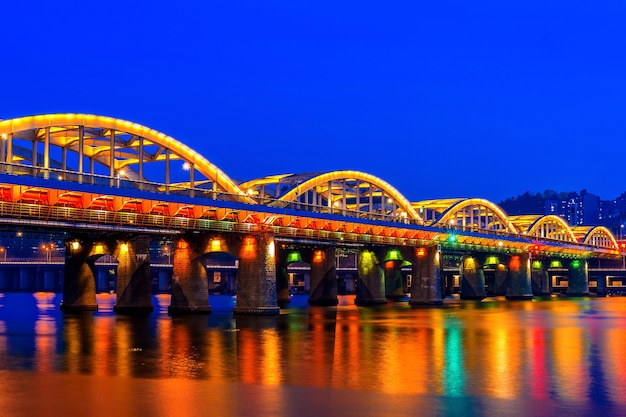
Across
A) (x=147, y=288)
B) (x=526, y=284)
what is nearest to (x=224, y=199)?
(x=147, y=288)

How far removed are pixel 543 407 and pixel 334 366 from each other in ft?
39.1

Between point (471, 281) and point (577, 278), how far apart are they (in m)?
55.0

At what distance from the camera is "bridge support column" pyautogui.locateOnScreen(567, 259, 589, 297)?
184 metres

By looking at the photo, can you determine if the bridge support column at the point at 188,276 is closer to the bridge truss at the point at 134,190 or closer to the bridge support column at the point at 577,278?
the bridge truss at the point at 134,190

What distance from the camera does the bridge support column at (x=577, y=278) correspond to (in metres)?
184

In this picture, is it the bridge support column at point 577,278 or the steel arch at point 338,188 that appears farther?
the bridge support column at point 577,278

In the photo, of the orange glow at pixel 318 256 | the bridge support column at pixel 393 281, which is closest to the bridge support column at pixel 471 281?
the bridge support column at pixel 393 281

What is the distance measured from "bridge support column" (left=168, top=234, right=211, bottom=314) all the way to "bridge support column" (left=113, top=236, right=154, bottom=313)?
3.12 m

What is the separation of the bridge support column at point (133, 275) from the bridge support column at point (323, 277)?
110 ft

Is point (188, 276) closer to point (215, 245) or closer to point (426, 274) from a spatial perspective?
point (215, 245)

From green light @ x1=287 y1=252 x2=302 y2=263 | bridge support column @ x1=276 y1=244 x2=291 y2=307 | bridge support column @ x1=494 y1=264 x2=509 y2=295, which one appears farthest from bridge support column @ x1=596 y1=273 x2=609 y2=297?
green light @ x1=287 y1=252 x2=302 y2=263

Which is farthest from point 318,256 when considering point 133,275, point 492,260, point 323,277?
point 492,260

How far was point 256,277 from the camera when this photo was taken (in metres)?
74.3

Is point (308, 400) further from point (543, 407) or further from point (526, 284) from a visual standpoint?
point (526, 284)
